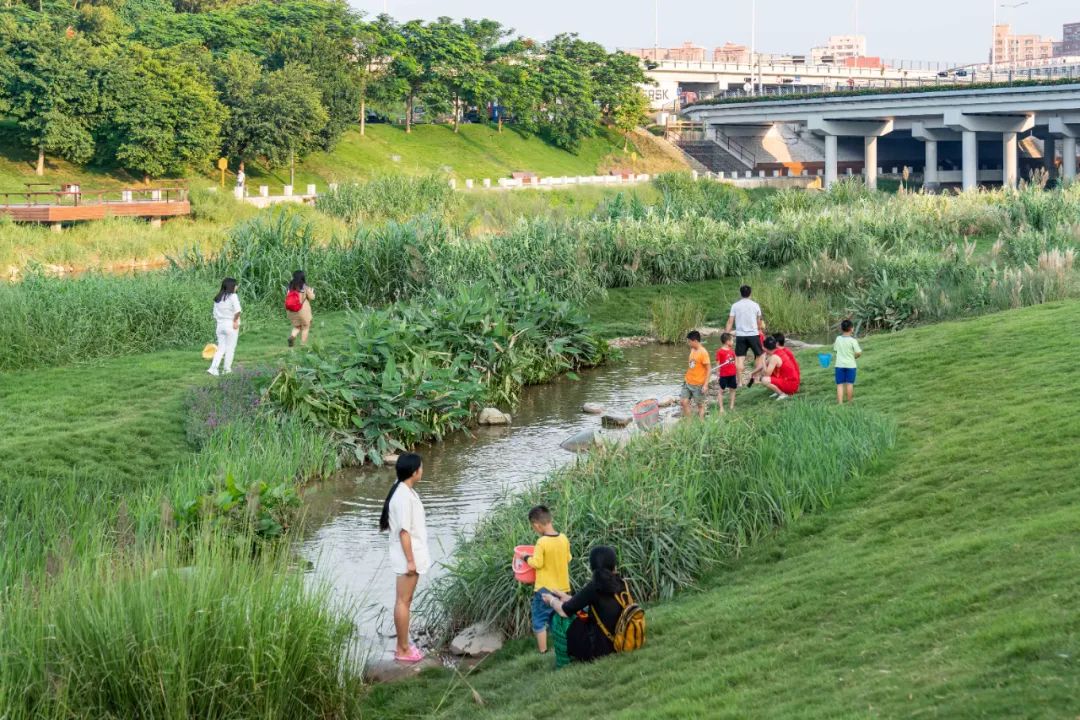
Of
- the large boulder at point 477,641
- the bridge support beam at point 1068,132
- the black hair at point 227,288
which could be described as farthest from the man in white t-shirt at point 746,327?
the bridge support beam at point 1068,132

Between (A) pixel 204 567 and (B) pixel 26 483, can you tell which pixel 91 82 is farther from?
(A) pixel 204 567

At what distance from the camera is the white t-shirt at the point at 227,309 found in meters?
19.1

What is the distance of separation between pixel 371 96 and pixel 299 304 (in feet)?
169

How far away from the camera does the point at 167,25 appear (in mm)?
66188

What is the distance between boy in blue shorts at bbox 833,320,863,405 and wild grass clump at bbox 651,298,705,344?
10.8 metres

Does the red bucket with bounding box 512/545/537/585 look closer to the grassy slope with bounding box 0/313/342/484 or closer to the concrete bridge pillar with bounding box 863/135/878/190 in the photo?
the grassy slope with bounding box 0/313/342/484

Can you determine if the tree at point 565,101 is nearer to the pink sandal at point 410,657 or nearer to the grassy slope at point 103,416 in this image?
the grassy slope at point 103,416

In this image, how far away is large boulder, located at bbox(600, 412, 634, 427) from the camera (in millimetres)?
19344

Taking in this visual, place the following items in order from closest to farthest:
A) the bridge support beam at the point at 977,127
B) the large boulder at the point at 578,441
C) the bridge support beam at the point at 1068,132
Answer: the large boulder at the point at 578,441 < the bridge support beam at the point at 1068,132 < the bridge support beam at the point at 977,127

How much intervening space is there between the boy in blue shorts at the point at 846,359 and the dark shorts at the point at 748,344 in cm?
261

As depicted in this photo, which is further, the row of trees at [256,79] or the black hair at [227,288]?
the row of trees at [256,79]

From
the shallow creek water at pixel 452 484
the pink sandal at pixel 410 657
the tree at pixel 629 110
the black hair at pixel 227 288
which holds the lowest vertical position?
the pink sandal at pixel 410 657

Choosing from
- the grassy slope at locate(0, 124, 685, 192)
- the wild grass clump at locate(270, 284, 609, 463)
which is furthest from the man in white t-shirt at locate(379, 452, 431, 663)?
the grassy slope at locate(0, 124, 685, 192)

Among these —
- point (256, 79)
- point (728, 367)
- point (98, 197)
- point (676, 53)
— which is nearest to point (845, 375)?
point (728, 367)
